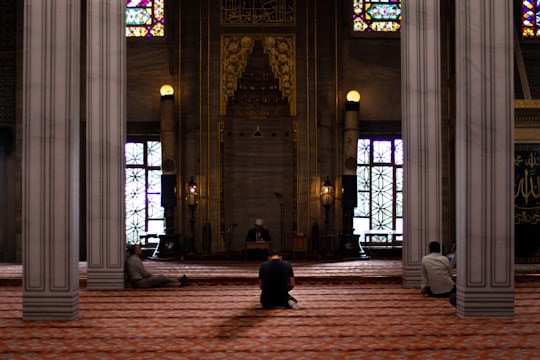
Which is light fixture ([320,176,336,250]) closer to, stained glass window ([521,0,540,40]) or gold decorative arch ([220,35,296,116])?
gold decorative arch ([220,35,296,116])

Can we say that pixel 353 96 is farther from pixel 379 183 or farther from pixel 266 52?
pixel 266 52

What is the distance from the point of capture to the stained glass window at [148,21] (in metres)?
13.7

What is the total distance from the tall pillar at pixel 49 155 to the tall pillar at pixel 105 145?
2.34 m

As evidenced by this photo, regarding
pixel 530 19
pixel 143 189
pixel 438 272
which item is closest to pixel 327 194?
pixel 143 189

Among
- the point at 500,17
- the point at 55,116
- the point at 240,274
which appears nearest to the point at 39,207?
the point at 55,116

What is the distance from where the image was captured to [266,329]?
224 inches

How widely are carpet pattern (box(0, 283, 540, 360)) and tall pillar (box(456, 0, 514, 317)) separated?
297 millimetres

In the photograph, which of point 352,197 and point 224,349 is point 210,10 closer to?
point 352,197

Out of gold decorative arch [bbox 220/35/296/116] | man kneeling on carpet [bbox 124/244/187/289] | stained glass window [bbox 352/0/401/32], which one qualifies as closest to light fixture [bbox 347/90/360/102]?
gold decorative arch [bbox 220/35/296/116]

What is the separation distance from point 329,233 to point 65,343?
8.62 m

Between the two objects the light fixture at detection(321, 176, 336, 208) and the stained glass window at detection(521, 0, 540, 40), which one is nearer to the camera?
the light fixture at detection(321, 176, 336, 208)

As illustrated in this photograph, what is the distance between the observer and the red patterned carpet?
479 centimetres

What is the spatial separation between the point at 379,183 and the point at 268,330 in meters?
8.20

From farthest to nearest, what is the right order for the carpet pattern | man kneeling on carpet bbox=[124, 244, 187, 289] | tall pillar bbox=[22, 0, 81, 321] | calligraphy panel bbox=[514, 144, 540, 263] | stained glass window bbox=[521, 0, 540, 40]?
stained glass window bbox=[521, 0, 540, 40]
calligraphy panel bbox=[514, 144, 540, 263]
man kneeling on carpet bbox=[124, 244, 187, 289]
tall pillar bbox=[22, 0, 81, 321]
the carpet pattern
